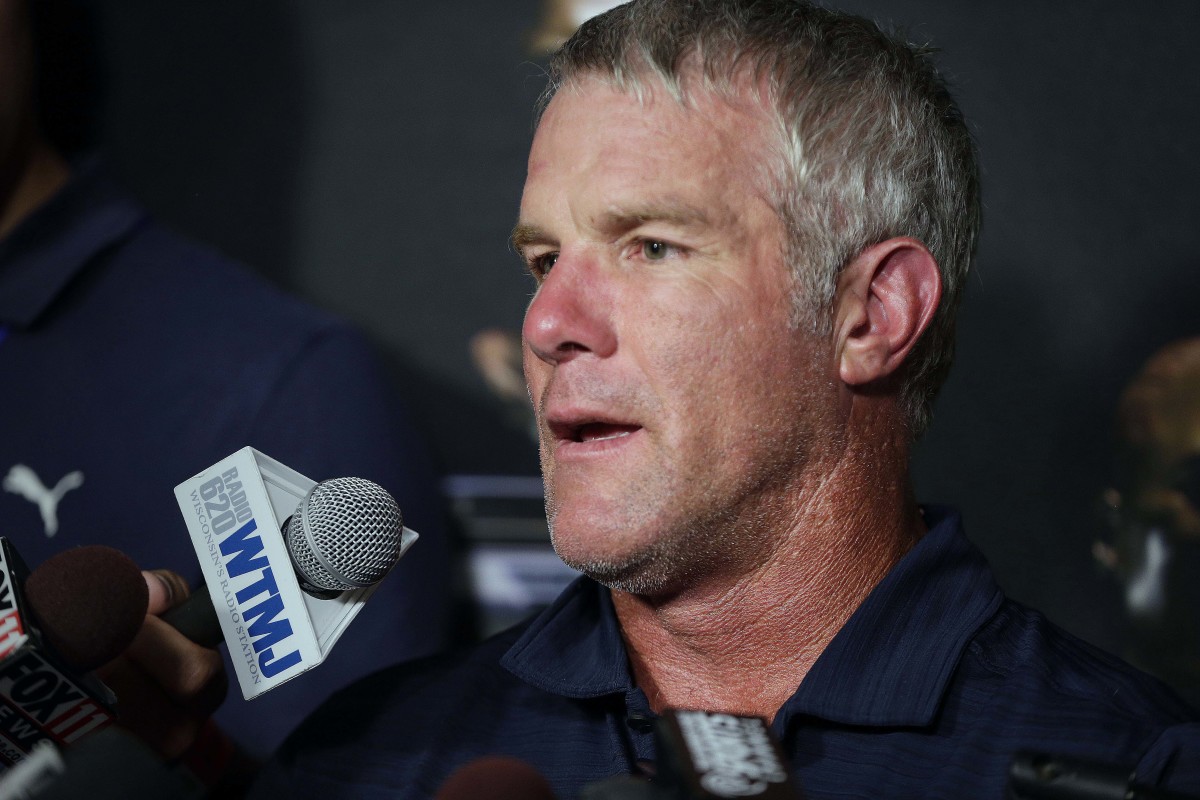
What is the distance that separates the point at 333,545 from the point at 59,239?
1.12 m

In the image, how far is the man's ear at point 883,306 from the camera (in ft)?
4.36

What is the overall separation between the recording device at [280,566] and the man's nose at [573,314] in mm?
234

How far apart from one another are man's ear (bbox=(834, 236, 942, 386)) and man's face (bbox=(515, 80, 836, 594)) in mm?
46

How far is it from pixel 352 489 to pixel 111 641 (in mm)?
246

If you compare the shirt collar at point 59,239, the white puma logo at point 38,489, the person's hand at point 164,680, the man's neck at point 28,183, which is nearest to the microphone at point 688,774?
the person's hand at point 164,680

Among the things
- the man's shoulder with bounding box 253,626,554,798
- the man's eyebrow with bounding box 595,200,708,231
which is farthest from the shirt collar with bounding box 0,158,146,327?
the man's eyebrow with bounding box 595,200,708,231

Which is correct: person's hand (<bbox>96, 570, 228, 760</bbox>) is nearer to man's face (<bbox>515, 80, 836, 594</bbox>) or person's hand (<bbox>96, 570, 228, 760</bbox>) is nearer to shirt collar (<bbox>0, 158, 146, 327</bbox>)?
man's face (<bbox>515, 80, 836, 594</bbox>)

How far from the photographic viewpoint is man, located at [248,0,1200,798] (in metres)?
1.23

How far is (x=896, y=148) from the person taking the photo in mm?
1361

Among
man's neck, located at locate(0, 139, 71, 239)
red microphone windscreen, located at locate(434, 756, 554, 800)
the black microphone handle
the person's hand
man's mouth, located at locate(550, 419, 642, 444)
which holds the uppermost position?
man's neck, located at locate(0, 139, 71, 239)

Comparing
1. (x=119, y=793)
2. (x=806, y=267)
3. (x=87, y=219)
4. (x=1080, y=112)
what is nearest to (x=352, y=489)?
(x=119, y=793)

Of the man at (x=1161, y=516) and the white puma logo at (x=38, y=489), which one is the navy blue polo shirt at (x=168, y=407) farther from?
the man at (x=1161, y=516)

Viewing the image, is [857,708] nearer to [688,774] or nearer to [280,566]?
[688,774]

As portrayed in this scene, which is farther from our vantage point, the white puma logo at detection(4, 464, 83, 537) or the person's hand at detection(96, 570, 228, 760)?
the white puma logo at detection(4, 464, 83, 537)
